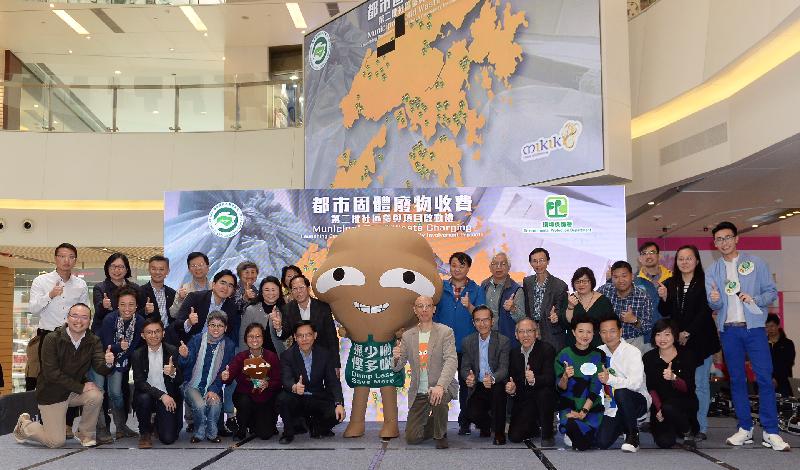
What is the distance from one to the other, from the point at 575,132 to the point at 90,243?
8.57 meters

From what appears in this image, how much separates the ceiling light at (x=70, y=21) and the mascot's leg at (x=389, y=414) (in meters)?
10.8

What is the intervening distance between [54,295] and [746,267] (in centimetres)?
498

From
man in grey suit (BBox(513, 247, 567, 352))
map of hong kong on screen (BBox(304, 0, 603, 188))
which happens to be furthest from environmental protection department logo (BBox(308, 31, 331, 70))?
man in grey suit (BBox(513, 247, 567, 352))

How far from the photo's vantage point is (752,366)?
5.07 metres

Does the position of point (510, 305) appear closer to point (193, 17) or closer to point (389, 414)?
point (389, 414)

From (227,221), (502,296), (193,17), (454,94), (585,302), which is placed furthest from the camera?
(193,17)

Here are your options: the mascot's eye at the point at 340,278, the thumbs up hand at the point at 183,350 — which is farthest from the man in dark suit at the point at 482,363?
the thumbs up hand at the point at 183,350

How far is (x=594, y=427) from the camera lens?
503cm

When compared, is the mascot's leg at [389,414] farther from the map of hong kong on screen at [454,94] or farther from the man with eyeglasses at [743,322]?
the map of hong kong on screen at [454,94]

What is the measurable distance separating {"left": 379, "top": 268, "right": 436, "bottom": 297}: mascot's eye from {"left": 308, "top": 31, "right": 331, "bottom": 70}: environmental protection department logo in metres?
5.47

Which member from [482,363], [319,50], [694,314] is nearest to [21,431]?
[482,363]

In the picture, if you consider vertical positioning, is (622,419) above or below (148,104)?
below

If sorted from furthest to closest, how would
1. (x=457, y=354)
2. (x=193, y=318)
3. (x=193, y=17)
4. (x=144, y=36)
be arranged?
(x=144, y=36), (x=193, y=17), (x=457, y=354), (x=193, y=318)

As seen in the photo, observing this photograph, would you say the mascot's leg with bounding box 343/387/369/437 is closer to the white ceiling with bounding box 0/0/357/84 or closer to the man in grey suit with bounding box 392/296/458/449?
the man in grey suit with bounding box 392/296/458/449
